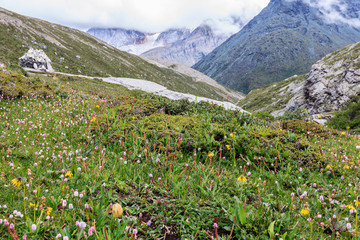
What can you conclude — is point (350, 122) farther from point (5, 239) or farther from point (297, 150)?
point (5, 239)

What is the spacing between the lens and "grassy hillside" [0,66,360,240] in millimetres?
2975

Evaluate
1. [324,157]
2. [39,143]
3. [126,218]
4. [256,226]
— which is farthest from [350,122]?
[39,143]

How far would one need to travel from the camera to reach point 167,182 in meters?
4.14

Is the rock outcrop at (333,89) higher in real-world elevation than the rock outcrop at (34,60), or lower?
higher

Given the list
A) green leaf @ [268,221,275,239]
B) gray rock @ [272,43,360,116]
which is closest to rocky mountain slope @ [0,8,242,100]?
gray rock @ [272,43,360,116]

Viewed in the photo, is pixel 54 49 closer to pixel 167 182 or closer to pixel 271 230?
pixel 167 182

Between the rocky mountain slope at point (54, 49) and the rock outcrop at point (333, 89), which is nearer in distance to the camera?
the rock outcrop at point (333, 89)

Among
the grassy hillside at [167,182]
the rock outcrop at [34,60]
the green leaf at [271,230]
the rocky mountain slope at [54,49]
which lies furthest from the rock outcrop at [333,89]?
the rocky mountain slope at [54,49]

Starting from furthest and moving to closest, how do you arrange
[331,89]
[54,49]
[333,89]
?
[54,49] < [331,89] < [333,89]

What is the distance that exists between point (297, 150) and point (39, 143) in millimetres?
7185

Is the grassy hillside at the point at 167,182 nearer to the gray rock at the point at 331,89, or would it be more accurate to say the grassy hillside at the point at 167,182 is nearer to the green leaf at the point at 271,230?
the green leaf at the point at 271,230

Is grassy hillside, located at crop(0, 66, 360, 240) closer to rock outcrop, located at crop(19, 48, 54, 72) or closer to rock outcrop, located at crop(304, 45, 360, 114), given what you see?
rock outcrop, located at crop(304, 45, 360, 114)

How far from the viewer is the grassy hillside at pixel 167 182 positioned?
2.97 metres

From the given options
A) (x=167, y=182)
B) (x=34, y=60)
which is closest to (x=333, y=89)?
(x=167, y=182)
